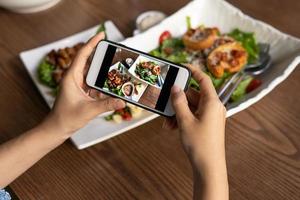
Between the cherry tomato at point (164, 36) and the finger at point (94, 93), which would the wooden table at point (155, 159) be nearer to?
the finger at point (94, 93)

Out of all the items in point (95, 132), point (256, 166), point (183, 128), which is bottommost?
point (256, 166)

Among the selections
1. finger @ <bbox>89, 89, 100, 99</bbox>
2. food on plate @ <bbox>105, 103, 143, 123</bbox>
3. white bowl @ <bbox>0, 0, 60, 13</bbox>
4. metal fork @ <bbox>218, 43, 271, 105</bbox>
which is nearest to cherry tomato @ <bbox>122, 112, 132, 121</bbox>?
food on plate @ <bbox>105, 103, 143, 123</bbox>

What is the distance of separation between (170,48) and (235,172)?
1.39 feet

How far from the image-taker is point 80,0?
131 centimetres

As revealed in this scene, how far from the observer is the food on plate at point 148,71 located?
74cm

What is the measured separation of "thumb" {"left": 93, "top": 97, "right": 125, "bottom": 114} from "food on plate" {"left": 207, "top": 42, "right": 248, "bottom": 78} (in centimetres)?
37

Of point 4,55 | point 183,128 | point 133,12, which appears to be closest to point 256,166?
point 183,128

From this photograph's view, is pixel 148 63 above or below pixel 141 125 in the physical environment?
above

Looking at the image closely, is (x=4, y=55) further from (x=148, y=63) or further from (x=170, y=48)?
(x=148, y=63)

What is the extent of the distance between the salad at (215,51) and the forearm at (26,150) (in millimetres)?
399

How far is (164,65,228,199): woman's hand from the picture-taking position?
0.67 metres

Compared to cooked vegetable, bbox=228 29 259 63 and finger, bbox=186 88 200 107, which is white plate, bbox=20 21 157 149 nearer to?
finger, bbox=186 88 200 107

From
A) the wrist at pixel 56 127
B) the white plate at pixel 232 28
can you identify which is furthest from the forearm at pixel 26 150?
the white plate at pixel 232 28

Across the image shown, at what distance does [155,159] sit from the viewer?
0.88 meters
